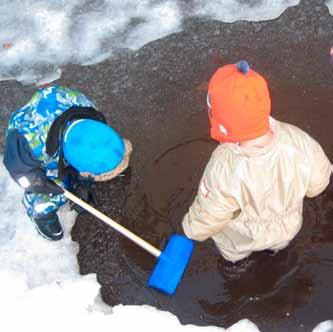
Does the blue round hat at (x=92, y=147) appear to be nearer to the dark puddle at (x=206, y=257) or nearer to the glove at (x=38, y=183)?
the glove at (x=38, y=183)

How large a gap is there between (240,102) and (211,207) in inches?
19.1

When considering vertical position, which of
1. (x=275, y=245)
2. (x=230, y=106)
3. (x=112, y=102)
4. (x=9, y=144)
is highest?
(x=230, y=106)

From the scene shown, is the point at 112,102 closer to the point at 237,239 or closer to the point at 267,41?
the point at 267,41

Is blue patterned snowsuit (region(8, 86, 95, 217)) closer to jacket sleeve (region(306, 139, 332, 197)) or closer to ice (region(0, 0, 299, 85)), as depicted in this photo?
ice (region(0, 0, 299, 85))

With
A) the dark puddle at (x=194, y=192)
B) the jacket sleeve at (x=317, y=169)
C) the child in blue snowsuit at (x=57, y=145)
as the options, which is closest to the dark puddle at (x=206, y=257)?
the dark puddle at (x=194, y=192)

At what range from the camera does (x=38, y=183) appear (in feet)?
8.20

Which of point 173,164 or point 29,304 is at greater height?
point 173,164

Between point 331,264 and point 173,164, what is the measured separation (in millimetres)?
943

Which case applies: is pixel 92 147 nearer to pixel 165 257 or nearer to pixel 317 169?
pixel 165 257

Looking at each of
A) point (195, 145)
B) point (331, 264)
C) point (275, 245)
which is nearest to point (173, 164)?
point (195, 145)

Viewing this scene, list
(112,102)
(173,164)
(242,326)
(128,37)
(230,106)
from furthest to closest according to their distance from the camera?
(128,37)
(112,102)
(173,164)
(242,326)
(230,106)

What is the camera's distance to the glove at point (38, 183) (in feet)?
8.12

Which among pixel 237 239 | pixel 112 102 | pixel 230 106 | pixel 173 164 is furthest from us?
pixel 112 102

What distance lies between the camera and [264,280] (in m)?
2.68
